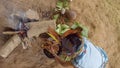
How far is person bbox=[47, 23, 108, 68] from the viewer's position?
1.91 metres

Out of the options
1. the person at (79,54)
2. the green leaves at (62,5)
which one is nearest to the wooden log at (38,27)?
the person at (79,54)

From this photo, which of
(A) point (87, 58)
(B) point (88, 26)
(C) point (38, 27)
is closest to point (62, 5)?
(B) point (88, 26)

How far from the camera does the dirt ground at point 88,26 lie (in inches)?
92.7

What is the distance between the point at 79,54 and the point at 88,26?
80 cm

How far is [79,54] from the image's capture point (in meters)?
1.98

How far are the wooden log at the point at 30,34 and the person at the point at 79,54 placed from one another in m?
0.20

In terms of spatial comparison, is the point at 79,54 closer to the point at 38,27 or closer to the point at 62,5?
the point at 38,27

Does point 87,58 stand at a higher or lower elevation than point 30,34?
lower

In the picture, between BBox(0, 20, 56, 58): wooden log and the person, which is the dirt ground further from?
the person

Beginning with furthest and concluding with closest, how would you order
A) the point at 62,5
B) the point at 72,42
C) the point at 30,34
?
the point at 62,5 → the point at 30,34 → the point at 72,42

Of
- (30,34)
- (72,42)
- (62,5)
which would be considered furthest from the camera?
(62,5)

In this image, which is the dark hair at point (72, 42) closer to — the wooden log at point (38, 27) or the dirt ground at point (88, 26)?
→ the wooden log at point (38, 27)

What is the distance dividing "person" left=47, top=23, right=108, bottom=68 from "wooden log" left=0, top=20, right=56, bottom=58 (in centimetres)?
20

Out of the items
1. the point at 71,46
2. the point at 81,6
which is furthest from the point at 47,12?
the point at 71,46
